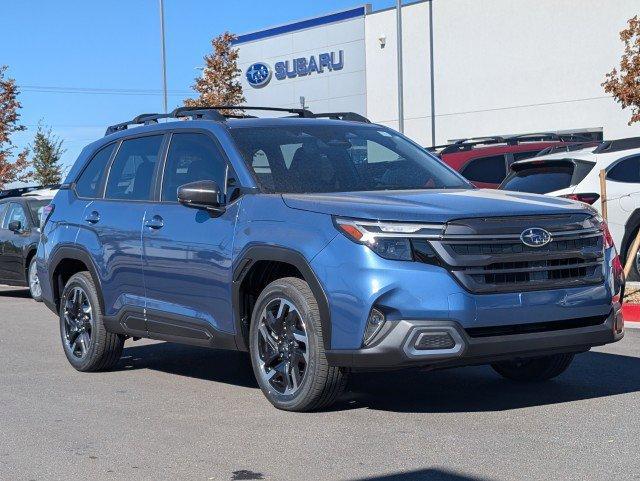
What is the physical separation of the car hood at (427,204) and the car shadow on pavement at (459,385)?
1129 millimetres

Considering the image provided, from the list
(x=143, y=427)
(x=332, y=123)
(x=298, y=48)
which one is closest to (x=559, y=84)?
(x=298, y=48)

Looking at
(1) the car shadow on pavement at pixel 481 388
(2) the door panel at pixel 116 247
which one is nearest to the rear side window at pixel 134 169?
(2) the door panel at pixel 116 247

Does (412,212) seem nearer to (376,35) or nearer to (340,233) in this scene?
(340,233)

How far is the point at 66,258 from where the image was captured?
899cm

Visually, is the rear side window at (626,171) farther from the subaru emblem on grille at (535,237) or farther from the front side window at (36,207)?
the front side window at (36,207)

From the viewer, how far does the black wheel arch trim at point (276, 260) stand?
6.21 meters

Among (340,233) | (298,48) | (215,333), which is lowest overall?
(215,333)

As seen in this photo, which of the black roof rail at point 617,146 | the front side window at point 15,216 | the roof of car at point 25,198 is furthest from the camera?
the roof of car at point 25,198

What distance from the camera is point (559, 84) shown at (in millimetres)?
31062

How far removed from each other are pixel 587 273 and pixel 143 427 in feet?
9.03

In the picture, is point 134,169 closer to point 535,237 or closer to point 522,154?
point 535,237

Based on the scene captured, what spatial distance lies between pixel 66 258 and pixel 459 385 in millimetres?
3433

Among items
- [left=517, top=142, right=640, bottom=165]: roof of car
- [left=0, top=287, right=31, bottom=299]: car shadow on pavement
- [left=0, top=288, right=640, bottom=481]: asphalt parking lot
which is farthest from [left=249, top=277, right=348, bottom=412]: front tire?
[left=0, top=287, right=31, bottom=299]: car shadow on pavement

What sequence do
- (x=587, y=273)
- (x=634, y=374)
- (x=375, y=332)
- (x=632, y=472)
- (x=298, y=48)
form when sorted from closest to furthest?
1. (x=632, y=472)
2. (x=375, y=332)
3. (x=587, y=273)
4. (x=634, y=374)
5. (x=298, y=48)
